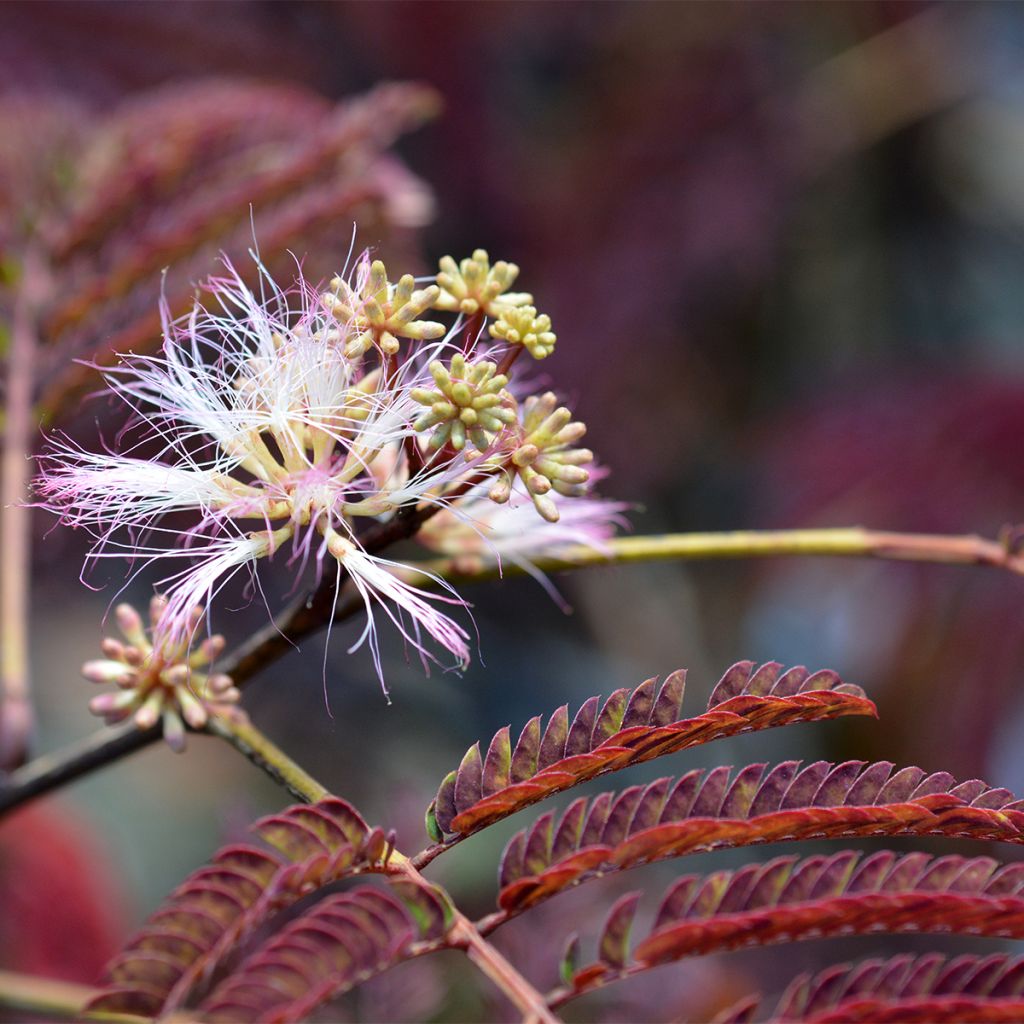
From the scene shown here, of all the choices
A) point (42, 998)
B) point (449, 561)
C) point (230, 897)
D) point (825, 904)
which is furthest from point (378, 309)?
point (42, 998)

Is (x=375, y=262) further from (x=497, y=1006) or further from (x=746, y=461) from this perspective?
(x=746, y=461)

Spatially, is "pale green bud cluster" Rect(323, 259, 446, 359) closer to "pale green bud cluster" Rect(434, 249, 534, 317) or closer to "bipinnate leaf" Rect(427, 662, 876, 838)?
"pale green bud cluster" Rect(434, 249, 534, 317)

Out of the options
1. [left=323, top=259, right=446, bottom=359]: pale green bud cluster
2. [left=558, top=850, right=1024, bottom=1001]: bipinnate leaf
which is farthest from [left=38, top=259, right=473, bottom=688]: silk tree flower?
[left=558, top=850, right=1024, bottom=1001]: bipinnate leaf

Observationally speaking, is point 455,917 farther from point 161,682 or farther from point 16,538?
point 16,538

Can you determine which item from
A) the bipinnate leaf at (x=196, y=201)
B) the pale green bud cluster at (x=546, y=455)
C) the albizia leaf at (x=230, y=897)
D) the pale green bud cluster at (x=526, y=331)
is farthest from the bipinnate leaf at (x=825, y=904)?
the bipinnate leaf at (x=196, y=201)

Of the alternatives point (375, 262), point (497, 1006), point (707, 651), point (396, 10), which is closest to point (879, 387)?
point (707, 651)

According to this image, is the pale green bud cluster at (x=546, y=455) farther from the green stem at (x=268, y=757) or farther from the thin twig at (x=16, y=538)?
the thin twig at (x=16, y=538)
